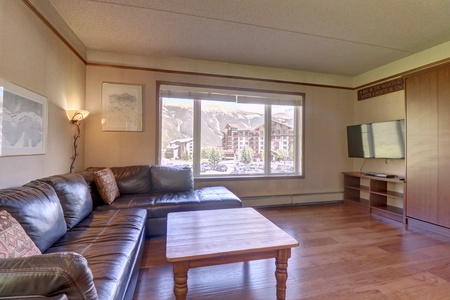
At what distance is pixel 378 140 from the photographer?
147 inches

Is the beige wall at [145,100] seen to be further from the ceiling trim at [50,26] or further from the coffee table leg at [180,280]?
the coffee table leg at [180,280]

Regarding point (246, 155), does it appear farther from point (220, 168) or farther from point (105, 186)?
point (105, 186)

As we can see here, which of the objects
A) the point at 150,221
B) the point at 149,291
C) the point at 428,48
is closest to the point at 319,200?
the point at 428,48

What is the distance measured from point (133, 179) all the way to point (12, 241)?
2.06 metres

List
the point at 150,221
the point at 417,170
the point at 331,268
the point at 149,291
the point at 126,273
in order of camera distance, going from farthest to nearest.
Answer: the point at 417,170 < the point at 150,221 < the point at 331,268 < the point at 149,291 < the point at 126,273

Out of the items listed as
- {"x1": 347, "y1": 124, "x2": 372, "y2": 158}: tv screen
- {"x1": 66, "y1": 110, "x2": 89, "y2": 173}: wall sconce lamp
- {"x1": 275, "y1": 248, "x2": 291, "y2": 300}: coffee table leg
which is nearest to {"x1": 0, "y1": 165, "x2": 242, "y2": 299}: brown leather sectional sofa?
{"x1": 66, "y1": 110, "x2": 89, "y2": 173}: wall sconce lamp

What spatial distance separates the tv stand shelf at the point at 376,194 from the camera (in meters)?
3.45

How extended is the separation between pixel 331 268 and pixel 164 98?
131 inches

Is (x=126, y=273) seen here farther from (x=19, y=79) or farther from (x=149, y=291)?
(x=19, y=79)

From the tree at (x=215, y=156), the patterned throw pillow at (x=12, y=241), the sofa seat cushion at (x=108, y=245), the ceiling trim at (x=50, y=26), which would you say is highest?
the ceiling trim at (x=50, y=26)

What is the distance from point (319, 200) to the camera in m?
4.45

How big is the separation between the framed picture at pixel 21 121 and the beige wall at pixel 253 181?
3.88 feet

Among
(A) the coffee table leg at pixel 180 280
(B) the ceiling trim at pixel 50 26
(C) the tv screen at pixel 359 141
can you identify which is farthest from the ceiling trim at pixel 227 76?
(A) the coffee table leg at pixel 180 280

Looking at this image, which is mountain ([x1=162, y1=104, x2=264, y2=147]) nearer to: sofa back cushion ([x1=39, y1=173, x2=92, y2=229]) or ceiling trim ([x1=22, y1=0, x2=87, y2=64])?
ceiling trim ([x1=22, y1=0, x2=87, y2=64])
